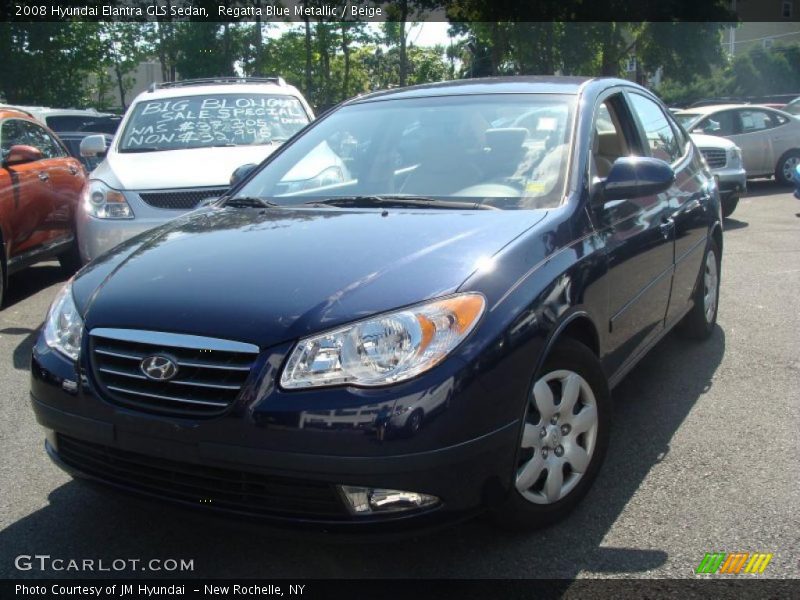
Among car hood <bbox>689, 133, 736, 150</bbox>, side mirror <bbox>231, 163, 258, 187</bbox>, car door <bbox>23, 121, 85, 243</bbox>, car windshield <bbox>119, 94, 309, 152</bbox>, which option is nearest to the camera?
side mirror <bbox>231, 163, 258, 187</bbox>

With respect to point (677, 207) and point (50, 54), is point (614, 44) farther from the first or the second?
point (677, 207)

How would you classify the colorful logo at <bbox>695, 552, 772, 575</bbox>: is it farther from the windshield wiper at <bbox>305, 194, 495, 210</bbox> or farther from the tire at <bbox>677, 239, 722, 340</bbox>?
the tire at <bbox>677, 239, 722, 340</bbox>

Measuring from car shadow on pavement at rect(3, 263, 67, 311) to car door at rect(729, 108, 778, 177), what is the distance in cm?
1159

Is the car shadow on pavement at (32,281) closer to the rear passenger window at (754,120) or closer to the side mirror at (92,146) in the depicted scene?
the side mirror at (92,146)

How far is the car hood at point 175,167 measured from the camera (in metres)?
6.71

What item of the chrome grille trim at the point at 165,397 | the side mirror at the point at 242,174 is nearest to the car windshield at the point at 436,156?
the side mirror at the point at 242,174

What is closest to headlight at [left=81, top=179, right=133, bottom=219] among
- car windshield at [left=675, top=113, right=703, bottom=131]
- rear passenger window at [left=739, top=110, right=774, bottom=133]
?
car windshield at [left=675, top=113, right=703, bottom=131]

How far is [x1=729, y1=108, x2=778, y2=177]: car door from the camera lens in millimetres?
15227

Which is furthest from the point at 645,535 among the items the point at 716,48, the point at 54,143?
the point at 716,48

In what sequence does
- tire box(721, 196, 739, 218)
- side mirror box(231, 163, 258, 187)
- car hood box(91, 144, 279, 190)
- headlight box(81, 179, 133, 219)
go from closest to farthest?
side mirror box(231, 163, 258, 187)
headlight box(81, 179, 133, 219)
car hood box(91, 144, 279, 190)
tire box(721, 196, 739, 218)

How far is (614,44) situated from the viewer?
38.0 m

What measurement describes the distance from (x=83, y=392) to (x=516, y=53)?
38478mm

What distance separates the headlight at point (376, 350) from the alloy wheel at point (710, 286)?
327cm

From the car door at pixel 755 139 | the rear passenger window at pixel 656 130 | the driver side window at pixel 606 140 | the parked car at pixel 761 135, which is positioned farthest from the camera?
the car door at pixel 755 139
